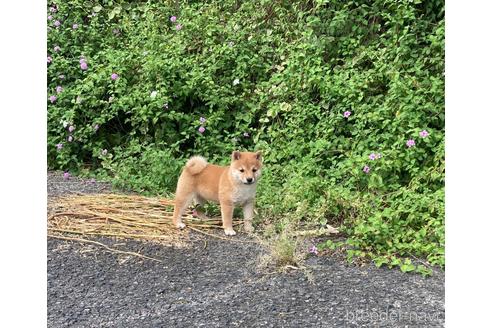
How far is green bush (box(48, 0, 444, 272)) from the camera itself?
16.4 feet

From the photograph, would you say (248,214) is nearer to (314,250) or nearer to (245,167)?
(245,167)

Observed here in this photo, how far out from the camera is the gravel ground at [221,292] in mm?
3342

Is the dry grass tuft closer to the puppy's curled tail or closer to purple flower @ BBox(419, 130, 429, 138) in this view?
the puppy's curled tail

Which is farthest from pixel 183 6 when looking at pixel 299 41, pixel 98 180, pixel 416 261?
pixel 416 261

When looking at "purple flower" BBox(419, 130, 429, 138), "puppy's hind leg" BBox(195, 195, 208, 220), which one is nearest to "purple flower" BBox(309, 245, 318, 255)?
"puppy's hind leg" BBox(195, 195, 208, 220)

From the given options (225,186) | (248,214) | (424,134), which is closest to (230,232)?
(248,214)

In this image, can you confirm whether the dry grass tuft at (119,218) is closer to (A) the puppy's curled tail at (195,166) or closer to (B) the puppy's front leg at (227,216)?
(B) the puppy's front leg at (227,216)

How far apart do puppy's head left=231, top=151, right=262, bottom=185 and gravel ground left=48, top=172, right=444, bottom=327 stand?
55 centimetres

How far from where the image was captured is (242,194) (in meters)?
4.73

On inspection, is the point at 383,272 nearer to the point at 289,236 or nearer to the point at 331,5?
the point at 289,236

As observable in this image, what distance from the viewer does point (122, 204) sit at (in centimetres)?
531

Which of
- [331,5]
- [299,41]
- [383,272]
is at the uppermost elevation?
[331,5]

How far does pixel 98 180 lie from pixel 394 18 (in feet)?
11.4

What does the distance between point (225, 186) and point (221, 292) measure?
4.05ft
